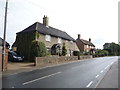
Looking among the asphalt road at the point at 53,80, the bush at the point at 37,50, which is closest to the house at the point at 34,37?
the bush at the point at 37,50

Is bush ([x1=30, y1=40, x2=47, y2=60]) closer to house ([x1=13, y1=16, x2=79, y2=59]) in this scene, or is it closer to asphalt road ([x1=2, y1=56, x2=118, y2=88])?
house ([x1=13, y1=16, x2=79, y2=59])

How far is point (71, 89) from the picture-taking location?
7469 mm

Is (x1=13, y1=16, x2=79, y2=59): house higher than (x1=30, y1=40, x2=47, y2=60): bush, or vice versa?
(x1=13, y1=16, x2=79, y2=59): house

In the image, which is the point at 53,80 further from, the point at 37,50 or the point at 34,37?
the point at 34,37

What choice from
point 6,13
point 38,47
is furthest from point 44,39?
point 6,13

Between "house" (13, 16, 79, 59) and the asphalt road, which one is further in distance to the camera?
"house" (13, 16, 79, 59)

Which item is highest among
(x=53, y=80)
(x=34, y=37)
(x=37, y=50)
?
(x=34, y=37)

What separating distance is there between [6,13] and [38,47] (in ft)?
35.6

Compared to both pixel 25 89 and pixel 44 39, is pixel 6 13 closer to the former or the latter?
pixel 25 89

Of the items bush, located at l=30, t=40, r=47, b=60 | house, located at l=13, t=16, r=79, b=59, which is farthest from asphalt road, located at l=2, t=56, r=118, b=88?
house, located at l=13, t=16, r=79, b=59

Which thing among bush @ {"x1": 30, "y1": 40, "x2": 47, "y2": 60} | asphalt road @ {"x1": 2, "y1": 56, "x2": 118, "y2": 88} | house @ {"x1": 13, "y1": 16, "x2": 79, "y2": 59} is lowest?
asphalt road @ {"x1": 2, "y1": 56, "x2": 118, "y2": 88}

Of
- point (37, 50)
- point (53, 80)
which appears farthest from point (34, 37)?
point (53, 80)

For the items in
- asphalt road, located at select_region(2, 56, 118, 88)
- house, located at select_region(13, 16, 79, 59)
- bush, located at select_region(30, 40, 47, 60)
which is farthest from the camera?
house, located at select_region(13, 16, 79, 59)

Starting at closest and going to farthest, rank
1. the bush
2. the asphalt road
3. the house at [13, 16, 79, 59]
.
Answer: the asphalt road, the bush, the house at [13, 16, 79, 59]
